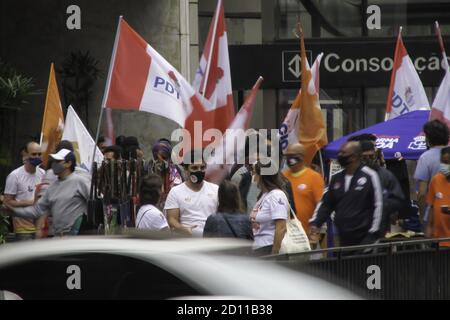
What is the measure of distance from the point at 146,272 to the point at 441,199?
650 centimetres

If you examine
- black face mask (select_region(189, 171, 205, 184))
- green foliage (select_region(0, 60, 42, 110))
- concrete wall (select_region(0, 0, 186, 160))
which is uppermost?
concrete wall (select_region(0, 0, 186, 160))

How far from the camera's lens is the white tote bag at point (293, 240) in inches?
409

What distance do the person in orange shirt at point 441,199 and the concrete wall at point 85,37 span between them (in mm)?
12902

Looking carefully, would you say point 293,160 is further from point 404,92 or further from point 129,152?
point 404,92

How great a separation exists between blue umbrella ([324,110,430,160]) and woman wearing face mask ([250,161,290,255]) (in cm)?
416

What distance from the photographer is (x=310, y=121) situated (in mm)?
15328

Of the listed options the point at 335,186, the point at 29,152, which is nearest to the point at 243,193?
the point at 335,186

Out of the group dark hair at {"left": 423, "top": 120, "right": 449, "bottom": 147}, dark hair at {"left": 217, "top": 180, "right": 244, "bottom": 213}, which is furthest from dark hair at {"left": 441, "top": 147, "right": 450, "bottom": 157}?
dark hair at {"left": 217, "top": 180, "right": 244, "bottom": 213}

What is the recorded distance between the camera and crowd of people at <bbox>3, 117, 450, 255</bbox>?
1040 centimetres

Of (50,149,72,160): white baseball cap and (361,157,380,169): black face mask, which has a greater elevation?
(50,149,72,160): white baseball cap

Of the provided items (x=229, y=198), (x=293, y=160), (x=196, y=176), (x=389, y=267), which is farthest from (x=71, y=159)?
(x=389, y=267)

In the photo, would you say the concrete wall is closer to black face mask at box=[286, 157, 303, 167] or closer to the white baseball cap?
the white baseball cap

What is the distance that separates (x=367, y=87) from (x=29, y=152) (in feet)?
40.5

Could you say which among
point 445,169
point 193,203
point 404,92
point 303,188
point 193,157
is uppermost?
point 404,92
